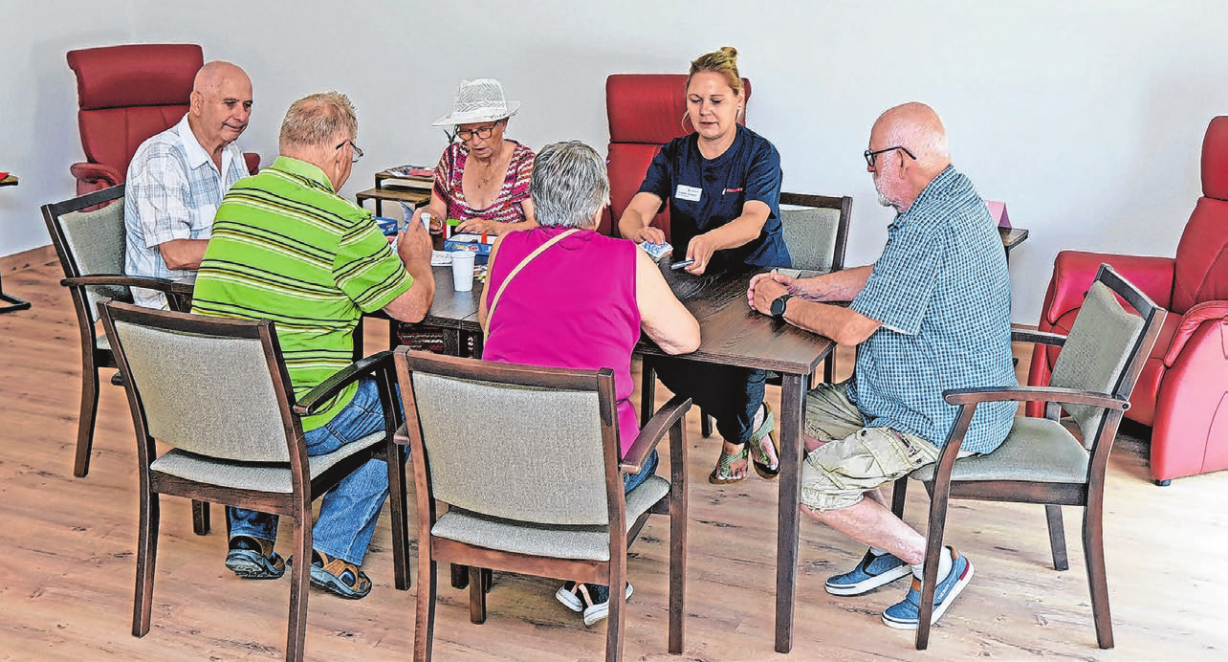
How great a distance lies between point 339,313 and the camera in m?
2.84

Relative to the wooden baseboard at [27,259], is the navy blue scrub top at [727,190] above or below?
above

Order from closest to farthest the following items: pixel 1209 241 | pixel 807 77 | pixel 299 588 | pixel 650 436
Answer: pixel 650 436
pixel 299 588
pixel 1209 241
pixel 807 77

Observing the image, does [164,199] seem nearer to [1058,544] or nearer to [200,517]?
[200,517]

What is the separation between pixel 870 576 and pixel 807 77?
287cm

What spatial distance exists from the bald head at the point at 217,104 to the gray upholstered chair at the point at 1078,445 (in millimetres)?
2254

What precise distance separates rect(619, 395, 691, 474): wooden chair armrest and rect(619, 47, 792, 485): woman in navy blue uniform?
0.94 meters

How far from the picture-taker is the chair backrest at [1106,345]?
2621 mm

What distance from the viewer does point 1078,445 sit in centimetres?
288

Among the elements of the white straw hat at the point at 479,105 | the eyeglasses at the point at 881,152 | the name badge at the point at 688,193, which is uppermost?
the white straw hat at the point at 479,105

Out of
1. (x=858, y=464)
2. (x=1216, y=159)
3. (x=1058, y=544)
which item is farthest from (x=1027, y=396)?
(x=1216, y=159)

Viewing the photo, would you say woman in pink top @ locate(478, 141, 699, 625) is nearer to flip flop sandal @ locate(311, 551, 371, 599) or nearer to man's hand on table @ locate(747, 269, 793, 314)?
man's hand on table @ locate(747, 269, 793, 314)

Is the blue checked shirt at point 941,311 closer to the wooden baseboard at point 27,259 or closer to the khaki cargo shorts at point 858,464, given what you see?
the khaki cargo shorts at point 858,464

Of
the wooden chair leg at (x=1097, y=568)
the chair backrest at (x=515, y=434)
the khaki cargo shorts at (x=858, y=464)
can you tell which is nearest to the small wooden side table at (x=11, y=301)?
the chair backrest at (x=515, y=434)

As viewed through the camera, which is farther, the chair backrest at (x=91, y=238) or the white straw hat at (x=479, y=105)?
the white straw hat at (x=479, y=105)
